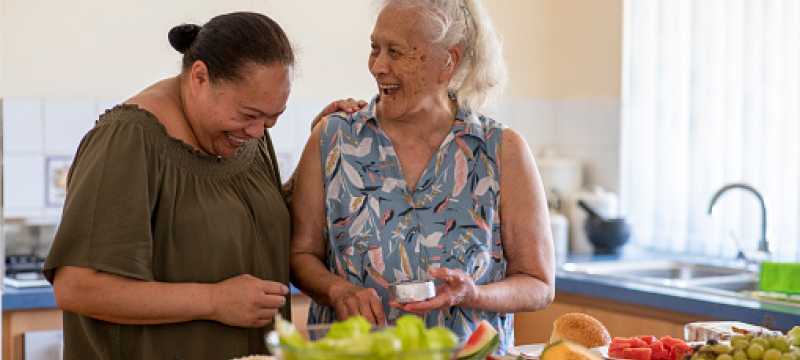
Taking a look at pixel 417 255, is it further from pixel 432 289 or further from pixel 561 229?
pixel 561 229

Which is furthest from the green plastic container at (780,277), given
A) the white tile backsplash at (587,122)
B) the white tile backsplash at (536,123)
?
the white tile backsplash at (536,123)

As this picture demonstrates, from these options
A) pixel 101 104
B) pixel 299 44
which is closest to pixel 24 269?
pixel 101 104

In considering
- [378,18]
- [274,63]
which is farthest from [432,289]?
[378,18]

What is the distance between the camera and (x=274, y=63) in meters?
2.05

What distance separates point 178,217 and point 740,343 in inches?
38.6

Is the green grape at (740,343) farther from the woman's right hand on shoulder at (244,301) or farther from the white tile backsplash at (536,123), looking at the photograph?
the white tile backsplash at (536,123)

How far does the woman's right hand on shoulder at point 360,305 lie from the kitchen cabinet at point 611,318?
1487mm

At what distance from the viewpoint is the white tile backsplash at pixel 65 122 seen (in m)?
3.79

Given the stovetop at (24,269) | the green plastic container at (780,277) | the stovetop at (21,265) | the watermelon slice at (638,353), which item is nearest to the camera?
the watermelon slice at (638,353)

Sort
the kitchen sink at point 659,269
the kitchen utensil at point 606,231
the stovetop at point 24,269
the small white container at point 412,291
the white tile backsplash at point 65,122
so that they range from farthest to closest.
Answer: the kitchen utensil at point 606,231 < the kitchen sink at point 659,269 < the white tile backsplash at point 65,122 < the stovetop at point 24,269 < the small white container at point 412,291

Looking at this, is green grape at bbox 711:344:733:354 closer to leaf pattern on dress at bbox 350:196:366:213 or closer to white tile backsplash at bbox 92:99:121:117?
leaf pattern on dress at bbox 350:196:366:213

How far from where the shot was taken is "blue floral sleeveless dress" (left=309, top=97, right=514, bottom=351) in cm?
235

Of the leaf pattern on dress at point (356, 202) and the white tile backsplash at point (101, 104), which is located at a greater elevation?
the white tile backsplash at point (101, 104)

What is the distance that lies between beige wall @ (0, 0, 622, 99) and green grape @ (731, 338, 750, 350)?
1531 millimetres
